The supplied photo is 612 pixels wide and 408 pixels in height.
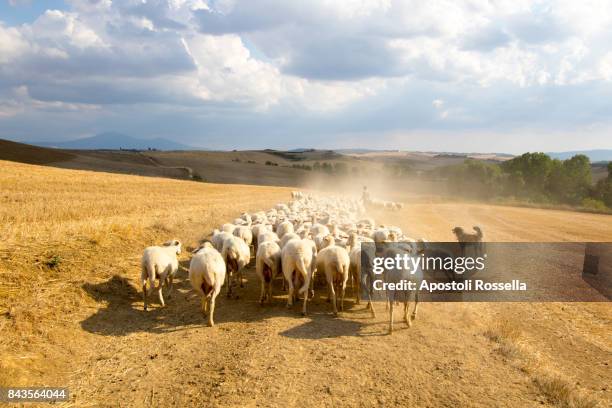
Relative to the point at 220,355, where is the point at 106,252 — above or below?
above

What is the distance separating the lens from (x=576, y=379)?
7.88 m

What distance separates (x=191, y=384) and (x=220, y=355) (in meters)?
1.04

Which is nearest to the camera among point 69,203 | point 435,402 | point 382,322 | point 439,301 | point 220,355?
point 435,402

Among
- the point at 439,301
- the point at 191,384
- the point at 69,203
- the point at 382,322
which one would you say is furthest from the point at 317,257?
Result: the point at 69,203

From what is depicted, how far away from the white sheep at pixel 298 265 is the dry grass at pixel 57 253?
188 inches

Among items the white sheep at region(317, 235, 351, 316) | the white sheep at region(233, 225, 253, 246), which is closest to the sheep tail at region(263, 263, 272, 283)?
the white sheep at region(317, 235, 351, 316)

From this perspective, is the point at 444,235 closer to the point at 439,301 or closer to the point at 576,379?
the point at 439,301

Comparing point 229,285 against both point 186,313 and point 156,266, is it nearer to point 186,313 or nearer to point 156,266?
point 186,313

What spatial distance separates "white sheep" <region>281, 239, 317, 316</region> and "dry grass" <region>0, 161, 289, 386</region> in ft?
15.7

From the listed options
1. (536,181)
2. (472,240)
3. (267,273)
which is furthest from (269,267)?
(536,181)

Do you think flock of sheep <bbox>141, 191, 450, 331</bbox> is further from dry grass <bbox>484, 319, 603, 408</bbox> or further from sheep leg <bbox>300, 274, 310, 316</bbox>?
dry grass <bbox>484, 319, 603, 408</bbox>

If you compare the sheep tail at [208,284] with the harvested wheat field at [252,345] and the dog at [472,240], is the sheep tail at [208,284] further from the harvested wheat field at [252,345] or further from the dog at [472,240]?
the dog at [472,240]

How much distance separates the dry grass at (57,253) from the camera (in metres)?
7.42

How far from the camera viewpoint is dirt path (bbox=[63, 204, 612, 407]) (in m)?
6.63
